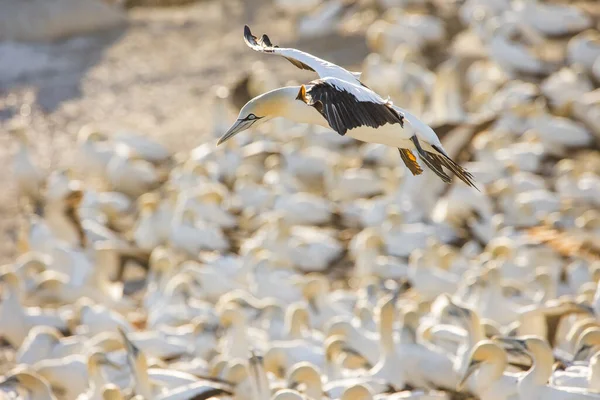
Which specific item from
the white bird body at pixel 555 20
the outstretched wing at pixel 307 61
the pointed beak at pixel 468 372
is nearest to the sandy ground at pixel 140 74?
the white bird body at pixel 555 20

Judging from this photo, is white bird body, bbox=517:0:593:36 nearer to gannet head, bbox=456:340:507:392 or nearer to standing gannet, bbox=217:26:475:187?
gannet head, bbox=456:340:507:392

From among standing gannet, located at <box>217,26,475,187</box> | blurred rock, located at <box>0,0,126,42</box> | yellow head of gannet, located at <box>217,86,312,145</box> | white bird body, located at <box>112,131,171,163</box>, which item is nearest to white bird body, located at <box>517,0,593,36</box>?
white bird body, located at <box>112,131,171,163</box>

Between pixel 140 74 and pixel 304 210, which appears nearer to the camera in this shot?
pixel 304 210

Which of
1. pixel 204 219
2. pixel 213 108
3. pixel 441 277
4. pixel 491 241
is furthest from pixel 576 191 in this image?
pixel 213 108

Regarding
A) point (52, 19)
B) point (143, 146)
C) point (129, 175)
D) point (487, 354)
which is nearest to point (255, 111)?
point (487, 354)

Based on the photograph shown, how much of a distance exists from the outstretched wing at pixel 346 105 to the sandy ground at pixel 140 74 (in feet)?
24.9

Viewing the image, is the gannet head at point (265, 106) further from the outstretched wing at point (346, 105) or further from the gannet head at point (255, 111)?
the outstretched wing at point (346, 105)

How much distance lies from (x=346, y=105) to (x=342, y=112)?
36 mm

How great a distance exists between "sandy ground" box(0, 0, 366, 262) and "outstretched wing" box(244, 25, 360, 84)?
6.64 meters

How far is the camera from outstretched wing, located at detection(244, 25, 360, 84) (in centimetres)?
478

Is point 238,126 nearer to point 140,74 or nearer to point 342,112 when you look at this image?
point 342,112

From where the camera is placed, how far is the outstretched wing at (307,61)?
478 cm

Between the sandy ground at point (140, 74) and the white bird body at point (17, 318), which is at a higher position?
the sandy ground at point (140, 74)

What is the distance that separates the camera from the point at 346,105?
13.7 ft
